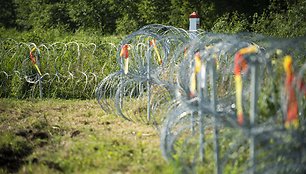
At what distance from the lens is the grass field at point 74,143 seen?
5.48 meters

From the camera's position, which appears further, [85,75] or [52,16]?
[52,16]

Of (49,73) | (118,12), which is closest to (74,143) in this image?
(49,73)

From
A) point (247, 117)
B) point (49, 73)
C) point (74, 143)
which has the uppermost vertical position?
point (49, 73)

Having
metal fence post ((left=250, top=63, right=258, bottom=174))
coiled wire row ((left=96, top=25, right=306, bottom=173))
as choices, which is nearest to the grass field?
coiled wire row ((left=96, top=25, right=306, bottom=173))

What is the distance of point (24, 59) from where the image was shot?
1105 centimetres

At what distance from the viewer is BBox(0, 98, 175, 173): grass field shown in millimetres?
5477

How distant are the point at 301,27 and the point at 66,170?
8.98 m

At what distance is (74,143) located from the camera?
6.43 meters

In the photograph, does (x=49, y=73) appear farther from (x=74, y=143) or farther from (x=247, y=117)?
(x=247, y=117)

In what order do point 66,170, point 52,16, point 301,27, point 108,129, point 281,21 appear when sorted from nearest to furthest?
point 66,170 → point 108,129 → point 301,27 → point 281,21 → point 52,16

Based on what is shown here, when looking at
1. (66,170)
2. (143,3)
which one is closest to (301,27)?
(66,170)

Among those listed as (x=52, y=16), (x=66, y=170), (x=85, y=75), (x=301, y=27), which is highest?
(x=52, y=16)

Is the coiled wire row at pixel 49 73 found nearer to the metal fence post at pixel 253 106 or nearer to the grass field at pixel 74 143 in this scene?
the grass field at pixel 74 143

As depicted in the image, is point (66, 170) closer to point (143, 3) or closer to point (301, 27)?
point (301, 27)
